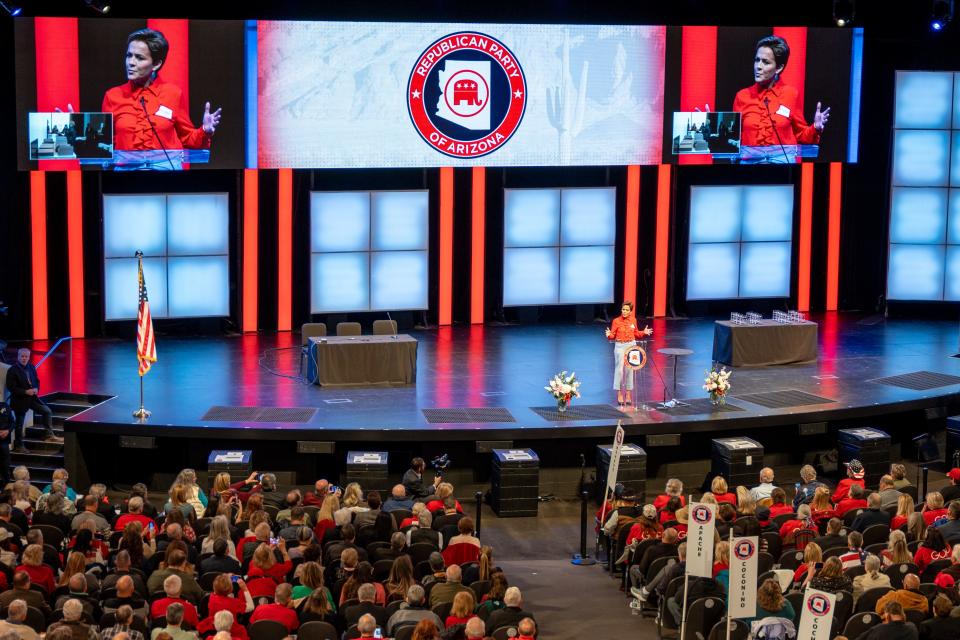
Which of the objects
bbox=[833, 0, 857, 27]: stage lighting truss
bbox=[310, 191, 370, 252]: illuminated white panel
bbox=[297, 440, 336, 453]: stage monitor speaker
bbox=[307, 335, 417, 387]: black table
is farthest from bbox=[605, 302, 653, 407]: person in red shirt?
bbox=[833, 0, 857, 27]: stage lighting truss

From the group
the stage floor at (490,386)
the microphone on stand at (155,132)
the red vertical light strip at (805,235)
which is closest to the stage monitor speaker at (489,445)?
the stage floor at (490,386)

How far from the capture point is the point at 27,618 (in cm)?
1078

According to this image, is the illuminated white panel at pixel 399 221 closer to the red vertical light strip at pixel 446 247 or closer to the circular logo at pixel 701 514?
the red vertical light strip at pixel 446 247

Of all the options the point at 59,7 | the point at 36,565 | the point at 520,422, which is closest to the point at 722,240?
the point at 520,422

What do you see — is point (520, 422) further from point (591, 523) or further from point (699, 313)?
point (699, 313)

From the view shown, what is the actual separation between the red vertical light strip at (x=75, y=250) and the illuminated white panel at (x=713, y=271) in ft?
37.0

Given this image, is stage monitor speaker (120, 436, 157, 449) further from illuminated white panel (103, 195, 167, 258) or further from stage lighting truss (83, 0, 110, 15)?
stage lighting truss (83, 0, 110, 15)

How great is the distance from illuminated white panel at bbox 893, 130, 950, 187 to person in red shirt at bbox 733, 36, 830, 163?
214cm

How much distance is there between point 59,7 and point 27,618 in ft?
45.9

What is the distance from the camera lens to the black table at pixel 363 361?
20125 mm

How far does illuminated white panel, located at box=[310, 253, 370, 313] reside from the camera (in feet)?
82.0

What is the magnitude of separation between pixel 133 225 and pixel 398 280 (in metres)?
4.78

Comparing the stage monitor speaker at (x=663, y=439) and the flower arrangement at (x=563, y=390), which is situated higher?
the flower arrangement at (x=563, y=390)

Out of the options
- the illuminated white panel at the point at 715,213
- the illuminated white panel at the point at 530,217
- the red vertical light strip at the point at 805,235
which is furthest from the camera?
the red vertical light strip at the point at 805,235
